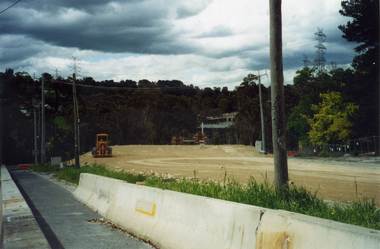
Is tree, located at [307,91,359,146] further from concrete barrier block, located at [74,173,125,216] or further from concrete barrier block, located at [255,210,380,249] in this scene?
concrete barrier block, located at [255,210,380,249]

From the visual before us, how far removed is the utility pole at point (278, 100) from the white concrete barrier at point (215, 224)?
2.19m

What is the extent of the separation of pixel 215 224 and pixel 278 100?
10.2 feet

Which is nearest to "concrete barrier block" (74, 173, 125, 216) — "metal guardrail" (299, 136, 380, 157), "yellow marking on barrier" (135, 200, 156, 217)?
"yellow marking on barrier" (135, 200, 156, 217)

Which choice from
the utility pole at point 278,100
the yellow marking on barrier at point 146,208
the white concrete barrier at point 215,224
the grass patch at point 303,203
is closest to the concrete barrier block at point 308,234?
the white concrete barrier at point 215,224

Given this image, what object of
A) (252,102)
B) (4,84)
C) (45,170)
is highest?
(4,84)

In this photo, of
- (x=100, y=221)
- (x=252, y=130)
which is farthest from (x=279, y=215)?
(x=252, y=130)

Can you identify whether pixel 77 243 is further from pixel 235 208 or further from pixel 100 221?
pixel 235 208

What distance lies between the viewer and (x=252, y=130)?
7044 centimetres

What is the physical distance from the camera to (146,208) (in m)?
6.73

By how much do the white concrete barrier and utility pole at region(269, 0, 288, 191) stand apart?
2.19 meters

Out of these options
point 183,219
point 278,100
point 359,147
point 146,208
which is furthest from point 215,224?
point 359,147

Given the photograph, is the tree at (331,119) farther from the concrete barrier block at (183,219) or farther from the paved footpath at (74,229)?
the concrete barrier block at (183,219)

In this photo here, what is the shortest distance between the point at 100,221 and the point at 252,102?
209 feet

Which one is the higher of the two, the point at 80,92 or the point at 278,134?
the point at 80,92
